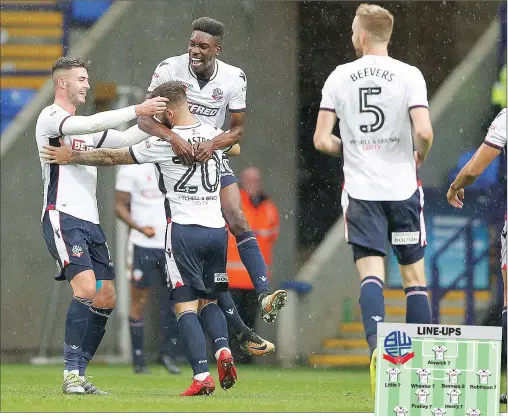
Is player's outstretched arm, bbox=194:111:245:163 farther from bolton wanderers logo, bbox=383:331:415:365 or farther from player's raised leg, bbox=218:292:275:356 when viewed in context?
bolton wanderers logo, bbox=383:331:415:365

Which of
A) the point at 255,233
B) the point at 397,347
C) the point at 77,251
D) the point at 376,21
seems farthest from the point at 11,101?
the point at 397,347

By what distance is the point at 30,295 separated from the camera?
412 inches

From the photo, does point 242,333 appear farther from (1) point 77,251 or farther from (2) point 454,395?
(2) point 454,395

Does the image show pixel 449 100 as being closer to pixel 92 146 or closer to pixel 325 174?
pixel 325 174

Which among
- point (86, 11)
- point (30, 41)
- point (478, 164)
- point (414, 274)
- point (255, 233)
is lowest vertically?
point (414, 274)

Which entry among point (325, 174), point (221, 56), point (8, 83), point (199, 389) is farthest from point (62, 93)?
point (8, 83)

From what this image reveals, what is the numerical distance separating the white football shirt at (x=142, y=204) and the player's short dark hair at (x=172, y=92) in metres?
2.33

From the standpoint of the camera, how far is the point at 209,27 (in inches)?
314

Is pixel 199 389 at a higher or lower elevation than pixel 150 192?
lower

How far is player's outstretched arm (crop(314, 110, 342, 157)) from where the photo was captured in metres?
6.86

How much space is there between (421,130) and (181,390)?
7.52 feet

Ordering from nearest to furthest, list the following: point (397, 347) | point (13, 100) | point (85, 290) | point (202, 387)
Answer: point (397, 347), point (202, 387), point (85, 290), point (13, 100)

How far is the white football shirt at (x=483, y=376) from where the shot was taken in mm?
6480

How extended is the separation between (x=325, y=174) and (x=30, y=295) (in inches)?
92.0
